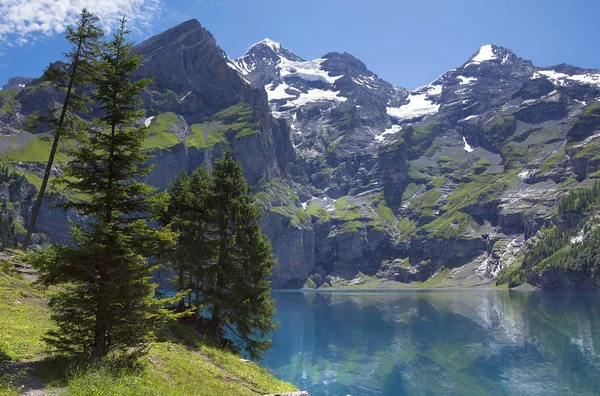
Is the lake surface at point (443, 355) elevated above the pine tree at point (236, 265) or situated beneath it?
situated beneath

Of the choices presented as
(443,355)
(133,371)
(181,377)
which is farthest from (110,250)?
(443,355)

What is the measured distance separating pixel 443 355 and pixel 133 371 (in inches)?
2276

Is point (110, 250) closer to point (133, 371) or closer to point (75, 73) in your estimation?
point (133, 371)

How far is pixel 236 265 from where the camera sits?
102ft

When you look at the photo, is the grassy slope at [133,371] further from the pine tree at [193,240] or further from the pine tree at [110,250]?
the pine tree at [193,240]

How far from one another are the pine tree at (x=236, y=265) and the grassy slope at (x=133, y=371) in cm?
358

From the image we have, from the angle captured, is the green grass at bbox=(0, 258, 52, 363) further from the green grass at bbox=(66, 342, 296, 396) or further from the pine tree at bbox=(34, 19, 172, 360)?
the green grass at bbox=(66, 342, 296, 396)

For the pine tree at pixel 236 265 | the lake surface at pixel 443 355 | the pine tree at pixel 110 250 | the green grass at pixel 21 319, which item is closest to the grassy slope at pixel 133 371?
the green grass at pixel 21 319

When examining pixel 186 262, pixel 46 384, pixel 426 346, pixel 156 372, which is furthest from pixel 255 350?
pixel 426 346

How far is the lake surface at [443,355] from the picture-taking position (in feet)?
155

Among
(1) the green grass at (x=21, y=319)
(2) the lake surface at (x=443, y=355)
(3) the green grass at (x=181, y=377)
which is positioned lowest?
(2) the lake surface at (x=443, y=355)

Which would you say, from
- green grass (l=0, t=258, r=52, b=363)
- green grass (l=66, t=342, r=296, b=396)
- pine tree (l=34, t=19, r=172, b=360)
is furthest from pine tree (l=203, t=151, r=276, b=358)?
pine tree (l=34, t=19, r=172, b=360)

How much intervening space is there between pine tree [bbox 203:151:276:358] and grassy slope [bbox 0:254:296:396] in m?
3.58

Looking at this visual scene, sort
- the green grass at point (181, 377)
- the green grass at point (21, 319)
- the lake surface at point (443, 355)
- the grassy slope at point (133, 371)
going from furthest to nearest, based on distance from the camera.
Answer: the lake surface at point (443, 355) → the green grass at point (21, 319) → the grassy slope at point (133, 371) → the green grass at point (181, 377)
